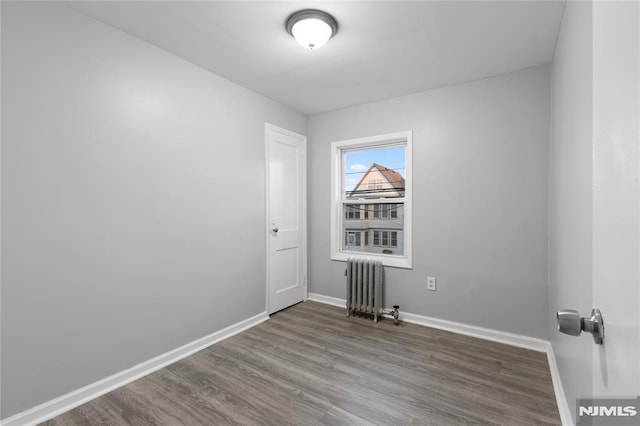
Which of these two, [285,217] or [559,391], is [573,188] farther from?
[285,217]

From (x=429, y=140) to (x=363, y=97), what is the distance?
2.92 ft

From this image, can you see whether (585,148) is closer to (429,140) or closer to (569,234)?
(569,234)

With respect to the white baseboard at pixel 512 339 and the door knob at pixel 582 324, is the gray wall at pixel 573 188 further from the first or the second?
the door knob at pixel 582 324

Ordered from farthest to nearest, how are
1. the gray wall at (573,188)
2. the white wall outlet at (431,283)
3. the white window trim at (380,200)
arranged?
the white window trim at (380,200) < the white wall outlet at (431,283) < the gray wall at (573,188)

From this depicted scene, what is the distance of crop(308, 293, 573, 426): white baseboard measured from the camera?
1.77m

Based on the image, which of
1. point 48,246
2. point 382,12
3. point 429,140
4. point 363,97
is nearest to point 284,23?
point 382,12

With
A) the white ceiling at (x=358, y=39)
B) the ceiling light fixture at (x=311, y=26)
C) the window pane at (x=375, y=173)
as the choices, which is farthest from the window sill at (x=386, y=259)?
the ceiling light fixture at (x=311, y=26)

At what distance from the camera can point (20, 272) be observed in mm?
1666

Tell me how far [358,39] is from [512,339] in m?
2.92

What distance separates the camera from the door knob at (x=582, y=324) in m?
0.65

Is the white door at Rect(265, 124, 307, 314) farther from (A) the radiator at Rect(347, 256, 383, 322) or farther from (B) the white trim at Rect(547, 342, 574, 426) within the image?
(B) the white trim at Rect(547, 342, 574, 426)

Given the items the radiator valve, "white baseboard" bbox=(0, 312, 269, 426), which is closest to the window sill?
the radiator valve

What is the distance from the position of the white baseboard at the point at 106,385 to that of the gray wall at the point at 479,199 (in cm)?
198

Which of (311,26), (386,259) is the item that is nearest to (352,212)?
(386,259)
